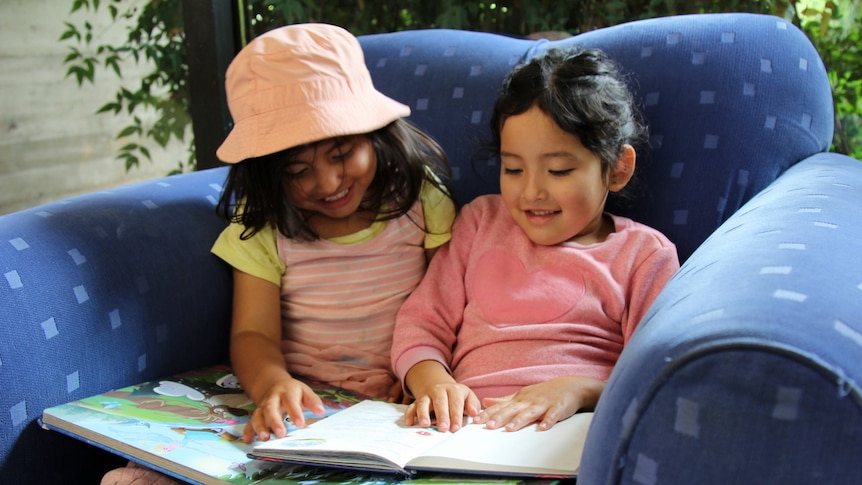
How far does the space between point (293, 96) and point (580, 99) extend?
1.23 feet

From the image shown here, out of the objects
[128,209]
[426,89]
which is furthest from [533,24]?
[128,209]

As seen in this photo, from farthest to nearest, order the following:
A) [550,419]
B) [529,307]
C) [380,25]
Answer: [380,25] → [529,307] → [550,419]

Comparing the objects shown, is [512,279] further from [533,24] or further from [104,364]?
[533,24]

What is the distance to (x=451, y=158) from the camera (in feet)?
4.51

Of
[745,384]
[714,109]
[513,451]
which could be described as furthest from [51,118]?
[745,384]

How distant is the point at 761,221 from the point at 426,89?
670 millimetres

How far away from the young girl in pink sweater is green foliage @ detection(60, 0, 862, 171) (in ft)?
2.07

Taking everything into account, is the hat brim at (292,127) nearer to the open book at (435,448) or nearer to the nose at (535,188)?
the nose at (535,188)

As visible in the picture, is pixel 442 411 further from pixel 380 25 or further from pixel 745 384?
pixel 380 25

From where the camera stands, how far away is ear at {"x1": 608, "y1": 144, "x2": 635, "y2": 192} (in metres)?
1.15

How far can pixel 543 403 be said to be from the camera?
0.96 meters

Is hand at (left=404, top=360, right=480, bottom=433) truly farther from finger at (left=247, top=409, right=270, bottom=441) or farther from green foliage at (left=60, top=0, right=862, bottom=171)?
green foliage at (left=60, top=0, right=862, bottom=171)

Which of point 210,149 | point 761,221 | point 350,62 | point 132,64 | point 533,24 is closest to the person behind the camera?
point 761,221

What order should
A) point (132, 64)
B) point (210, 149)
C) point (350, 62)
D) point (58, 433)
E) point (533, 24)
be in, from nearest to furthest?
point (58, 433), point (350, 62), point (533, 24), point (210, 149), point (132, 64)
